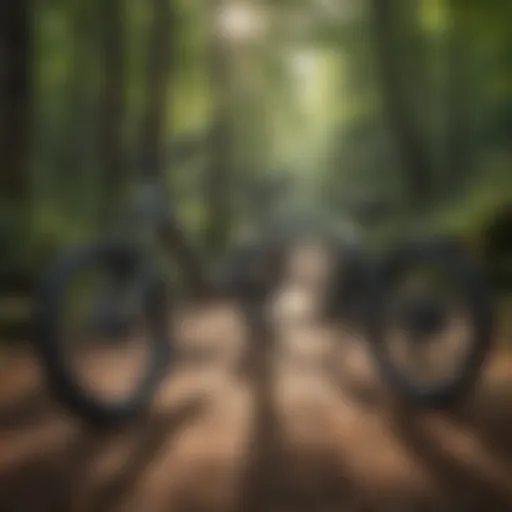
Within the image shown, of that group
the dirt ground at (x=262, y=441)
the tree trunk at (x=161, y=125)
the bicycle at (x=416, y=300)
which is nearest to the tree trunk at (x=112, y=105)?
the tree trunk at (x=161, y=125)

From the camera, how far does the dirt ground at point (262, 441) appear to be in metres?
1.17

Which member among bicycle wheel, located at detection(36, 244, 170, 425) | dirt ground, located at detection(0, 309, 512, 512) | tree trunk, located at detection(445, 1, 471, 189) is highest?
tree trunk, located at detection(445, 1, 471, 189)

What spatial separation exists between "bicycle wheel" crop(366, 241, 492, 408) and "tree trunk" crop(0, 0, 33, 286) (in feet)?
1.31

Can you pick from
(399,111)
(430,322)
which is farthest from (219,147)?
(430,322)

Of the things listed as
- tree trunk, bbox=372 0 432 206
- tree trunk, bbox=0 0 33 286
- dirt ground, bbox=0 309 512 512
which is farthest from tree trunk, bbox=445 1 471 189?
tree trunk, bbox=0 0 33 286

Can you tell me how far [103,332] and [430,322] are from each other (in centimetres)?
36

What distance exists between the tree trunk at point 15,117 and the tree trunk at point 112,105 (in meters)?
0.08

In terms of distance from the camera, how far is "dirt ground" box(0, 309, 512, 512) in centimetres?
117

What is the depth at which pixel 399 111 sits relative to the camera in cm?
120

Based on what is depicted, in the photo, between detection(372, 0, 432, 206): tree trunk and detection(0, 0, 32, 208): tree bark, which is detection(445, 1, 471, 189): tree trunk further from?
detection(0, 0, 32, 208): tree bark

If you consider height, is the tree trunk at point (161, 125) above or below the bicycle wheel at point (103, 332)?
above

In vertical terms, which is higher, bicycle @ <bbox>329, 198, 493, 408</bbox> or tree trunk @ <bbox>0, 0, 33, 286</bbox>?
tree trunk @ <bbox>0, 0, 33, 286</bbox>

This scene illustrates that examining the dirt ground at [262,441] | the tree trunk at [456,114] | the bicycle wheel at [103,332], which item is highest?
the tree trunk at [456,114]

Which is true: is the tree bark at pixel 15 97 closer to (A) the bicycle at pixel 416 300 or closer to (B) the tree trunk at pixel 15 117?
(B) the tree trunk at pixel 15 117
